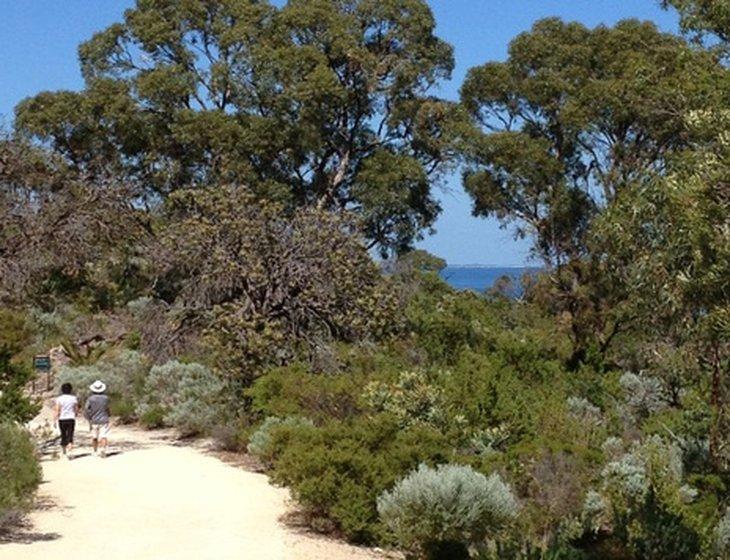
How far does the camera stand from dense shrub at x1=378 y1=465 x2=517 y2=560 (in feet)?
35.2

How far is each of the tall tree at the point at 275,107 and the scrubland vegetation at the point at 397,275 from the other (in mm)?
98

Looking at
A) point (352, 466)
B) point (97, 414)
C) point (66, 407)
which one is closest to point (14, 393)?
point (66, 407)

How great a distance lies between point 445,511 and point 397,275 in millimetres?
19402

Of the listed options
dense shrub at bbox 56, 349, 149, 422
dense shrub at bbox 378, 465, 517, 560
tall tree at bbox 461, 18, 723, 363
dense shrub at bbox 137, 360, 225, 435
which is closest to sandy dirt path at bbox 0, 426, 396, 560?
dense shrub at bbox 378, 465, 517, 560

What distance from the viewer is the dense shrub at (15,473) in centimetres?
1102

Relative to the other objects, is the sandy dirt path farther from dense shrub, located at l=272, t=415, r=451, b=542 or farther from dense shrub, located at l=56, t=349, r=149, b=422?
dense shrub, located at l=56, t=349, r=149, b=422

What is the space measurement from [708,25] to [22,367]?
12.8 meters

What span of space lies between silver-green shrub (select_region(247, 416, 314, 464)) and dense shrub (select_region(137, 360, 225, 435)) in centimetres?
275

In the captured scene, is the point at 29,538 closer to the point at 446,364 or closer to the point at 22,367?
the point at 22,367

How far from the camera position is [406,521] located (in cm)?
1084

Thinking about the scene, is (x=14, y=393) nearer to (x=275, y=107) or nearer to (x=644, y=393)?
(x=644, y=393)

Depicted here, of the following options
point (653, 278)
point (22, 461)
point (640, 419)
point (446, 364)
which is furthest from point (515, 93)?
point (653, 278)

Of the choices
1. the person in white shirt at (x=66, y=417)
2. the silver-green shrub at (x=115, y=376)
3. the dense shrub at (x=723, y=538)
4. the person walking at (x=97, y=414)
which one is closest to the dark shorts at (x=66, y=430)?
the person in white shirt at (x=66, y=417)

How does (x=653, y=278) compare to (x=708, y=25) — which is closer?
(x=653, y=278)
